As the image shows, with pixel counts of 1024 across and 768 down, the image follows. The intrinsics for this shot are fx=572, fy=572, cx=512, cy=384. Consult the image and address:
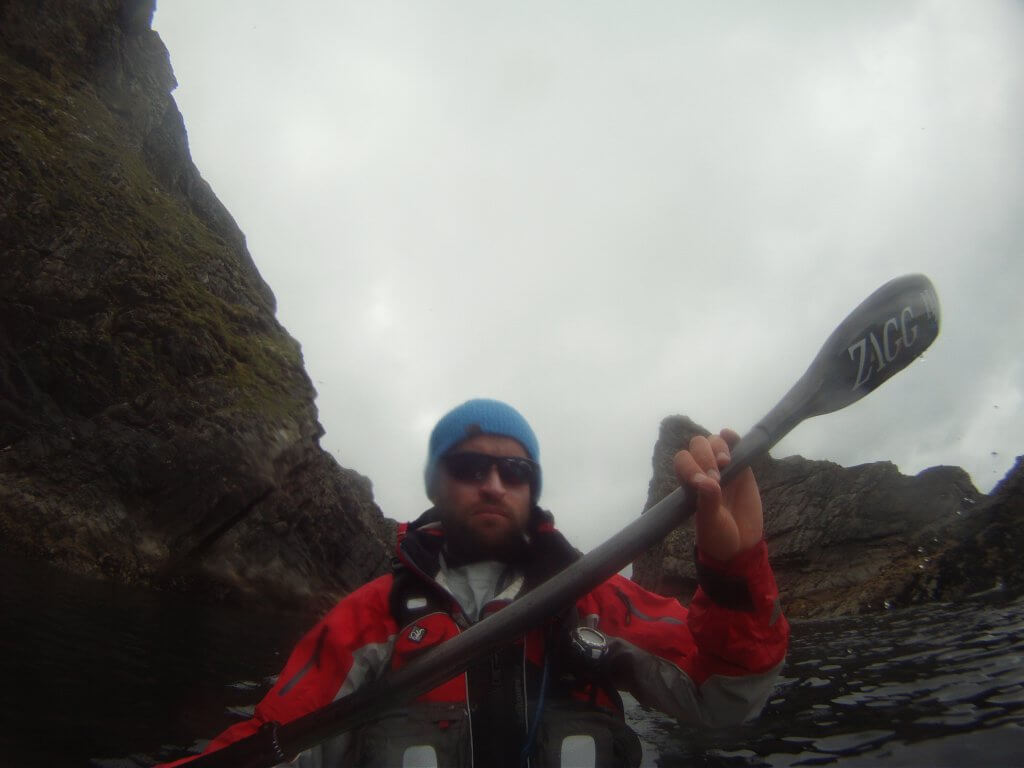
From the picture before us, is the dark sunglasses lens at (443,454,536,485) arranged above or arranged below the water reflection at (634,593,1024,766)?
above

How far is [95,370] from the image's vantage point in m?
15.4

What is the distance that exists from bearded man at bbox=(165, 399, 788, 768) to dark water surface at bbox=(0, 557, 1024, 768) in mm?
1811

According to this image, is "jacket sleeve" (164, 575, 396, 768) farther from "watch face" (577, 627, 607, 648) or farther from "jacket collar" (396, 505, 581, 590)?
"watch face" (577, 627, 607, 648)

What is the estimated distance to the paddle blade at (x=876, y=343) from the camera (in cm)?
220

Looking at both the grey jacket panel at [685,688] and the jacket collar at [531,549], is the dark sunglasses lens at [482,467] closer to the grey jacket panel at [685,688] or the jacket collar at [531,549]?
the jacket collar at [531,549]

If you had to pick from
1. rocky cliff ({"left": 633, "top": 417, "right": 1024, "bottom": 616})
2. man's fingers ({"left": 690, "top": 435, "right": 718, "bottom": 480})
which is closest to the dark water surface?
man's fingers ({"left": 690, "top": 435, "right": 718, "bottom": 480})

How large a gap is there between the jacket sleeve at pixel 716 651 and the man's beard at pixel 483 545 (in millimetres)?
434

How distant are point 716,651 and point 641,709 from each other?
4796 mm

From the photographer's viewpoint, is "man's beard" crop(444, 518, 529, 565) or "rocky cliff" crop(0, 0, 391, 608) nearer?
"man's beard" crop(444, 518, 529, 565)

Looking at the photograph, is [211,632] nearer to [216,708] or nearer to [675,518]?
[216,708]

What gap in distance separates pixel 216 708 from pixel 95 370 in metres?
13.9

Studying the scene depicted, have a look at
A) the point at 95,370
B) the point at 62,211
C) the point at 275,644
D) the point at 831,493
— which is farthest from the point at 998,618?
the point at 62,211

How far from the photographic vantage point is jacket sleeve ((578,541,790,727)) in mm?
1934

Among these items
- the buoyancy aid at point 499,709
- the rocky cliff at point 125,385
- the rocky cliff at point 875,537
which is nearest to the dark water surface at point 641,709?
the buoyancy aid at point 499,709
